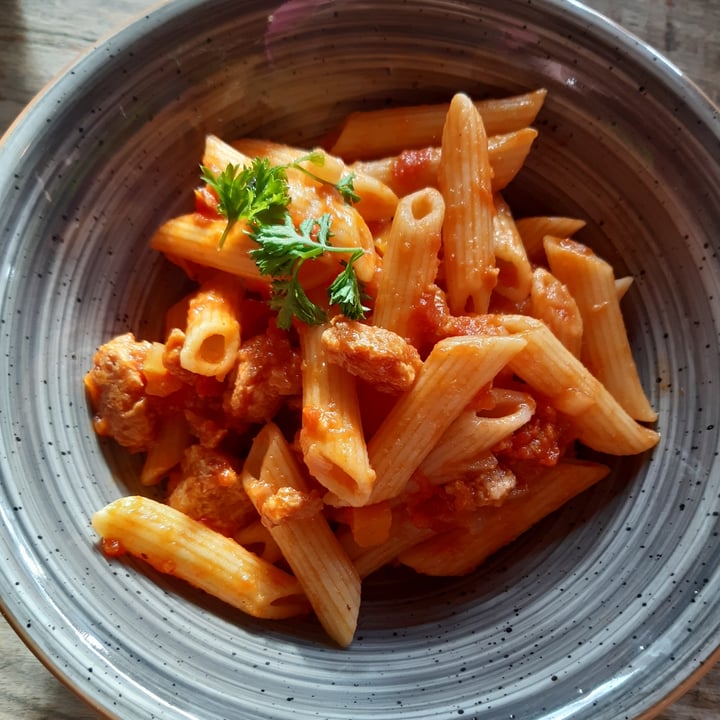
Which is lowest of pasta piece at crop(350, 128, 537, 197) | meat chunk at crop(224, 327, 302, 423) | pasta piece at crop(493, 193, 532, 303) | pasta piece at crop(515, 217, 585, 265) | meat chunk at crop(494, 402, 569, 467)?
meat chunk at crop(494, 402, 569, 467)

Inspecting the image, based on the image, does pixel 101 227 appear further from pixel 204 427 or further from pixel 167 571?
pixel 167 571

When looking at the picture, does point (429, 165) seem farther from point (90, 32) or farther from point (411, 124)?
point (90, 32)

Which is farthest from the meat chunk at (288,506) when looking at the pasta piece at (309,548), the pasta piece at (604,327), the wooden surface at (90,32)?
the wooden surface at (90,32)

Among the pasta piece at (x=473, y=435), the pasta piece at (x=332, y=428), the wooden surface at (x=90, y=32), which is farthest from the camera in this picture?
the wooden surface at (x=90, y=32)

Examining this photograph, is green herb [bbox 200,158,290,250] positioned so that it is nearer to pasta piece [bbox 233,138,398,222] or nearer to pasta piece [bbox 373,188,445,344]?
pasta piece [bbox 233,138,398,222]

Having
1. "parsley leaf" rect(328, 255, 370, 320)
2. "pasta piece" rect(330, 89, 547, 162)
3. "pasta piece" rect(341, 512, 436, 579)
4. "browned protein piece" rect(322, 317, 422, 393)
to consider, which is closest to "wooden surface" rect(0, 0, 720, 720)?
"pasta piece" rect(330, 89, 547, 162)

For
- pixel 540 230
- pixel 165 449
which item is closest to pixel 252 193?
pixel 165 449

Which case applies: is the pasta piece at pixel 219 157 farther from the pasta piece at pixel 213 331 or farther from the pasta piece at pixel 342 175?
the pasta piece at pixel 213 331
